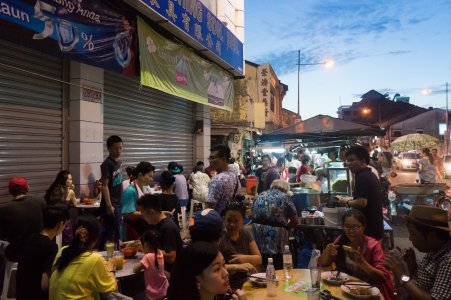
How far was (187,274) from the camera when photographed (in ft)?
7.40

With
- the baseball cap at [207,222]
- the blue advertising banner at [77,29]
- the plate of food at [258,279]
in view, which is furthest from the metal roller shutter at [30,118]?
the plate of food at [258,279]

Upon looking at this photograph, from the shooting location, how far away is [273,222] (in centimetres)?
522

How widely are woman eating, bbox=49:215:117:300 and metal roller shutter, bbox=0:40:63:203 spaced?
11.6ft

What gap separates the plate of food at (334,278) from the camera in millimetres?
3719

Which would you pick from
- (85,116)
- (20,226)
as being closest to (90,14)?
(85,116)

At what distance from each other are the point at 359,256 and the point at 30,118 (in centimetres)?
575

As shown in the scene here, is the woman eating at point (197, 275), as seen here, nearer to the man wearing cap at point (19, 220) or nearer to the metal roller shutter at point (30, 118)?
the man wearing cap at point (19, 220)

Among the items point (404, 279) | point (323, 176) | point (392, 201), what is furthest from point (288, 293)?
point (392, 201)

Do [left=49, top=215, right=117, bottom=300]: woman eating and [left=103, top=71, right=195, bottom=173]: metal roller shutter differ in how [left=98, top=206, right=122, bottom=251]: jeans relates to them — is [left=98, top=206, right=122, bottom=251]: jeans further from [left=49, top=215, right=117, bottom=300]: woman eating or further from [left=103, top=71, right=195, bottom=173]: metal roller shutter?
[left=49, top=215, right=117, bottom=300]: woman eating

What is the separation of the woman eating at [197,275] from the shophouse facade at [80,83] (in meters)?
4.52

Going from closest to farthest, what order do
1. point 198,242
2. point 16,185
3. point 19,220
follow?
point 198,242
point 19,220
point 16,185

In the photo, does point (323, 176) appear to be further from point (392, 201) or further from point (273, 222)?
point (273, 222)

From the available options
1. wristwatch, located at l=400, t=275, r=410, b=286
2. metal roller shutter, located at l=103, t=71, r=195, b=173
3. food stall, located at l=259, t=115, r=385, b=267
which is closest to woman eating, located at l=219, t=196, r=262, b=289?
wristwatch, located at l=400, t=275, r=410, b=286

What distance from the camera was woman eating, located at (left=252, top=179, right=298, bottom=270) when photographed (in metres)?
5.11
